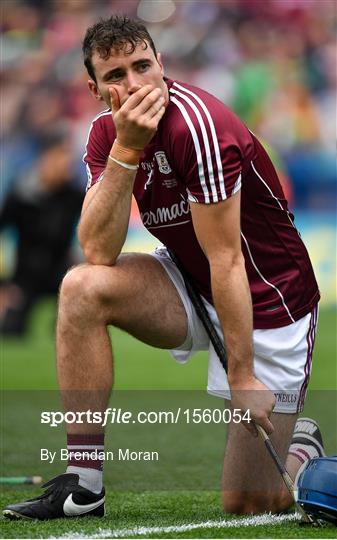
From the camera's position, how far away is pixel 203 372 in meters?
8.88

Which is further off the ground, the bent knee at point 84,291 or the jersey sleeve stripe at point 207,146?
the jersey sleeve stripe at point 207,146

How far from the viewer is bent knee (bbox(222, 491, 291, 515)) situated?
4.21 metres

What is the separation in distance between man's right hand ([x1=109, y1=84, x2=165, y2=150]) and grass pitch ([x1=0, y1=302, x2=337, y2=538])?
1.21 meters

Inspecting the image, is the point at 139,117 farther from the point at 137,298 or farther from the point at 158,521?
the point at 158,521

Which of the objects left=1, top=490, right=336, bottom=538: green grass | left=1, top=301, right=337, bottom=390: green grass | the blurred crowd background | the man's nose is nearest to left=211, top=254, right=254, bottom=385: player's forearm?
left=1, top=490, right=336, bottom=538: green grass

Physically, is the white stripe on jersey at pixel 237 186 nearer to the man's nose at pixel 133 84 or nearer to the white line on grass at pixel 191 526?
the man's nose at pixel 133 84

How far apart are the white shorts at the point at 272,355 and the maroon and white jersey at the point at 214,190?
1.9 inches

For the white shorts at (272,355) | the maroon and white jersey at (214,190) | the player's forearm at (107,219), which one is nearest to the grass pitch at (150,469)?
→ the white shorts at (272,355)

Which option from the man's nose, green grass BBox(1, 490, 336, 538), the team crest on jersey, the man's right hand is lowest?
green grass BBox(1, 490, 336, 538)

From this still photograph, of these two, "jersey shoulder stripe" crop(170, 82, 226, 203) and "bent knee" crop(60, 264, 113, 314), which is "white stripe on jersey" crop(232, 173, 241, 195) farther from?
"bent knee" crop(60, 264, 113, 314)

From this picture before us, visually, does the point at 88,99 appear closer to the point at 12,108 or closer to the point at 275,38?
the point at 12,108

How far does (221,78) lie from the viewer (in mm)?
13258

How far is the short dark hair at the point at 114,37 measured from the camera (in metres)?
3.89

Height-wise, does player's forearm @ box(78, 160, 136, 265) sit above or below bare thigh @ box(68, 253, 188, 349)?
above
